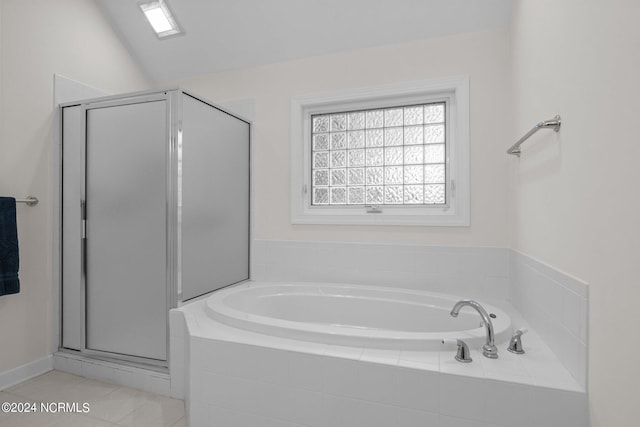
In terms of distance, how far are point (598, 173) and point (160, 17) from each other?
289 centimetres

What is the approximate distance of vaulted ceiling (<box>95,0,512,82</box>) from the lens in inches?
84.5

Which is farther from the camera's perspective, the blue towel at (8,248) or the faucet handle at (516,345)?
the blue towel at (8,248)

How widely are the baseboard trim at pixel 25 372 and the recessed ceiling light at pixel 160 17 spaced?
2.47m

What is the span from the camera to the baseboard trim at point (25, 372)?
6.53ft

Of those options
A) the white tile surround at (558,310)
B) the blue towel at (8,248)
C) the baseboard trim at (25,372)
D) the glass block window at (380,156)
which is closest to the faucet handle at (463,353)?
the white tile surround at (558,310)

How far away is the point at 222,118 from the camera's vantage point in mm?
2355

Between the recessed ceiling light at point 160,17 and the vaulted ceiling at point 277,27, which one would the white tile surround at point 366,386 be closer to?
the vaulted ceiling at point 277,27

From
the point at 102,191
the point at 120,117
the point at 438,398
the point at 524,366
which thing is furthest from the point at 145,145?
the point at 524,366

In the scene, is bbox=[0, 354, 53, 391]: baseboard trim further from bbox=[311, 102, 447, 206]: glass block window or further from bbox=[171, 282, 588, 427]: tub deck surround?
A: bbox=[311, 102, 447, 206]: glass block window

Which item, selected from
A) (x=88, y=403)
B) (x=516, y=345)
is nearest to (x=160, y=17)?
(x=88, y=403)

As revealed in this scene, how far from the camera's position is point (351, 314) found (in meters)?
2.23

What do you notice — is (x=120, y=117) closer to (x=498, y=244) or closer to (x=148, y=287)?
(x=148, y=287)

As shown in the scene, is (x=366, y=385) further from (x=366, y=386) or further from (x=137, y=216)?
(x=137, y=216)

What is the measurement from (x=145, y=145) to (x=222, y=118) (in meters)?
0.56
